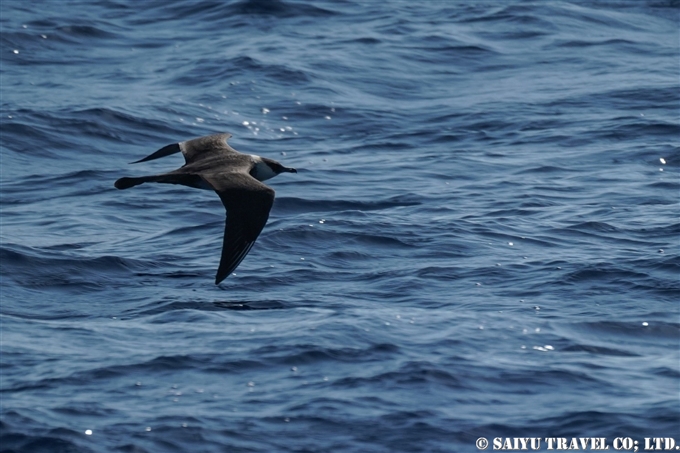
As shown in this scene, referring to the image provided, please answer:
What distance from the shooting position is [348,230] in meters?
11.3

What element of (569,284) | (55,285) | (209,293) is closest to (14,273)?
(55,285)

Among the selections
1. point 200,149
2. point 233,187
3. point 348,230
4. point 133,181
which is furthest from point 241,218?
point 348,230

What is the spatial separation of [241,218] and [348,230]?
119 inches

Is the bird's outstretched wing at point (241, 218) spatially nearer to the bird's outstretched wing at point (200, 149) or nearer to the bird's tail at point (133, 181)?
the bird's tail at point (133, 181)

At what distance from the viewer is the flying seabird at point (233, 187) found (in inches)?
327

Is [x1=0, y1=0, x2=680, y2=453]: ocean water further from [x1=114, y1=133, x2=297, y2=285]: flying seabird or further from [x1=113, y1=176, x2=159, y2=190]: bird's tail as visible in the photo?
[x1=113, y1=176, x2=159, y2=190]: bird's tail

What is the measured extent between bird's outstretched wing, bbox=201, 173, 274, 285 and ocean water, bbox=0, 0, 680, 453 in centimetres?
64

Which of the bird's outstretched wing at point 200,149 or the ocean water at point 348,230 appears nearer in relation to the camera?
the ocean water at point 348,230

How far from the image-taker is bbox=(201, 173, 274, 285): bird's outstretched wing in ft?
27.2

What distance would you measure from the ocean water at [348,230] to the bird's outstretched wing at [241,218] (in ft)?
2.09

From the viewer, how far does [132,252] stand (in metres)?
10.9

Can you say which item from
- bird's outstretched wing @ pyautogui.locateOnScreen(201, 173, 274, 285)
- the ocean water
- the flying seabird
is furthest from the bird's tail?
the ocean water

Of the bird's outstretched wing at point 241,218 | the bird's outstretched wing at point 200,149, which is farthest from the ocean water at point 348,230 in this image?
the bird's outstretched wing at point 200,149

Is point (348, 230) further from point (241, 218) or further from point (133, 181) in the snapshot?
point (241, 218)
